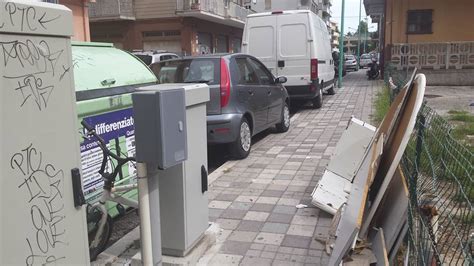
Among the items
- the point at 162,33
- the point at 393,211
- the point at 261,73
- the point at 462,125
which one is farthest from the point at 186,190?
the point at 162,33

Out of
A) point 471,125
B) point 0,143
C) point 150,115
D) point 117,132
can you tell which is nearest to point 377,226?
point 150,115

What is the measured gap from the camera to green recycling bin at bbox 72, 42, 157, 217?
3779 millimetres

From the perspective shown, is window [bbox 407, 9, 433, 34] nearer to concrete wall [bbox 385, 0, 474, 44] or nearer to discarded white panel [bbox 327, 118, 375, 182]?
concrete wall [bbox 385, 0, 474, 44]

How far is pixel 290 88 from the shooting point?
475 inches

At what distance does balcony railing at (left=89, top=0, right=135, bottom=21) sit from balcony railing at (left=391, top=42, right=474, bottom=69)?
17341mm

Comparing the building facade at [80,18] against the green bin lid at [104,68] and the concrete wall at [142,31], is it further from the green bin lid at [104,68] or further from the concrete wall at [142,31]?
the green bin lid at [104,68]

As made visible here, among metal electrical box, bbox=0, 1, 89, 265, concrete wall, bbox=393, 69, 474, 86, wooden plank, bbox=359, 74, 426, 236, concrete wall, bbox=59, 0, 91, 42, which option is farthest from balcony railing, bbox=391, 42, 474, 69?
metal electrical box, bbox=0, 1, 89, 265

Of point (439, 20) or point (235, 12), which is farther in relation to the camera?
point (235, 12)

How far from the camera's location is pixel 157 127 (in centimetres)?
288

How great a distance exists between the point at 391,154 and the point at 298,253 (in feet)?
3.67

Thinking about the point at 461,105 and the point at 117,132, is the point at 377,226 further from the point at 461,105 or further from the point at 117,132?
the point at 461,105

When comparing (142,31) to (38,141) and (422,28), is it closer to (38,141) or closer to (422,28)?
(422,28)

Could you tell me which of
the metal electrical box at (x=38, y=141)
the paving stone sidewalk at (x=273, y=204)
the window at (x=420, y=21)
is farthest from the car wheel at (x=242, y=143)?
the window at (x=420, y=21)

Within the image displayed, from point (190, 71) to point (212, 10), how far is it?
80.0ft
